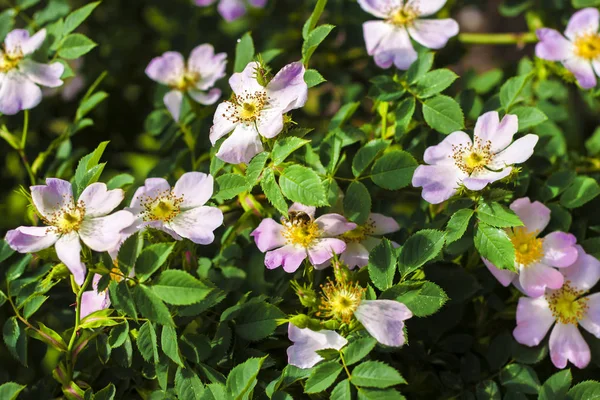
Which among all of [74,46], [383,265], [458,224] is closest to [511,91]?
[458,224]

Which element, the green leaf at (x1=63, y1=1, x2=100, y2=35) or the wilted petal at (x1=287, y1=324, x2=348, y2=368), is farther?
the green leaf at (x1=63, y1=1, x2=100, y2=35)

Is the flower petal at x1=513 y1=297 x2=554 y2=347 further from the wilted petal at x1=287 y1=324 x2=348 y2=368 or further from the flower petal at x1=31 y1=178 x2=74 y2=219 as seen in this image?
the flower petal at x1=31 y1=178 x2=74 y2=219

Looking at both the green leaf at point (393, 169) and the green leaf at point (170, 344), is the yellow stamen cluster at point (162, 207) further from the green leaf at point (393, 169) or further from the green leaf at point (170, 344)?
the green leaf at point (393, 169)

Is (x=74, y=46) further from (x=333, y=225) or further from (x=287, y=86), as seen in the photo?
(x=333, y=225)

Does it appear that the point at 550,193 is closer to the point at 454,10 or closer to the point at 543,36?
the point at 543,36

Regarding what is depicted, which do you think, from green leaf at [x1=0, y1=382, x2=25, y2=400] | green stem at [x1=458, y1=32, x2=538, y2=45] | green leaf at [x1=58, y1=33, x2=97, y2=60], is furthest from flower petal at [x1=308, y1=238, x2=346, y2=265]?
green stem at [x1=458, y1=32, x2=538, y2=45]
